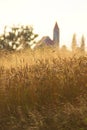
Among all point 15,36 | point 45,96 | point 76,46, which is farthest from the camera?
point 15,36

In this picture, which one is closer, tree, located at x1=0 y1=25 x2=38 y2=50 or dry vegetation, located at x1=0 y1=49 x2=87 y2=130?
dry vegetation, located at x1=0 y1=49 x2=87 y2=130

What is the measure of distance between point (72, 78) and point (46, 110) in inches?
46.2

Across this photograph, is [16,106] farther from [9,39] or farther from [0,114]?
[9,39]

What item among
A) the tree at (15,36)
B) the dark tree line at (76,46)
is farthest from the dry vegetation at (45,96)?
the tree at (15,36)

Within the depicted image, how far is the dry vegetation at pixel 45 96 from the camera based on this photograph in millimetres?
6215

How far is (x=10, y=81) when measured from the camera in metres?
7.88

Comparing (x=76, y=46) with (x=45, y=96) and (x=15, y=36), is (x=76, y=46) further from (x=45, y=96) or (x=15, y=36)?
(x=15, y=36)

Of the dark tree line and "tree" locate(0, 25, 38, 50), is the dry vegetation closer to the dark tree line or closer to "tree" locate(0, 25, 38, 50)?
the dark tree line

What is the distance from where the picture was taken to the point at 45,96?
7371 mm

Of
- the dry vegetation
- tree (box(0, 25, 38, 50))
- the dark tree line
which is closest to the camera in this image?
the dry vegetation

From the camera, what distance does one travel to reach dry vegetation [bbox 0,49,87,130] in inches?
245

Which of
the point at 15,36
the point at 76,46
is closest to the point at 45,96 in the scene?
the point at 76,46

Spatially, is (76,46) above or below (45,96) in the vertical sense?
above

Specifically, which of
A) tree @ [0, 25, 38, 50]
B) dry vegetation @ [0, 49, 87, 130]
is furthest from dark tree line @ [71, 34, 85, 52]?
tree @ [0, 25, 38, 50]
